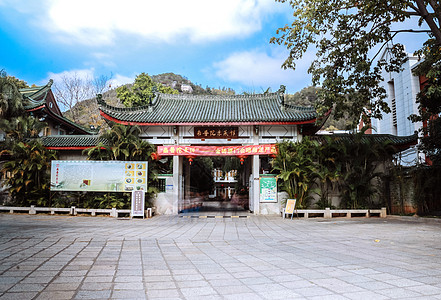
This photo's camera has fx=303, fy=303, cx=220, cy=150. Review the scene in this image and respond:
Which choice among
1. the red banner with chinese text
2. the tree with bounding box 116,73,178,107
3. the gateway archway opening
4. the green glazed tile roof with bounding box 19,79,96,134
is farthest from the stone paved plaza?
the tree with bounding box 116,73,178,107

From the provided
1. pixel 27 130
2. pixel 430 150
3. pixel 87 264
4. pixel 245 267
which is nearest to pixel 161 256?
pixel 87 264

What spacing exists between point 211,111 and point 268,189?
5281 millimetres

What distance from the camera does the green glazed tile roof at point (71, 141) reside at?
1518cm

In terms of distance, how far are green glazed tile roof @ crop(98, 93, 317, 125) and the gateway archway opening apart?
230cm

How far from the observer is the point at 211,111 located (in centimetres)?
1664

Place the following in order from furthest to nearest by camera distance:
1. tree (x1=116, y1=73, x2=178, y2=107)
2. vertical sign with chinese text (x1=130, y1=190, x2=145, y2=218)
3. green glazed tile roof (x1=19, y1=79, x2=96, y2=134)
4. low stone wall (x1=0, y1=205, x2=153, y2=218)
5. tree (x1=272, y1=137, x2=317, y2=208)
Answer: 1. tree (x1=116, y1=73, x2=178, y2=107)
2. green glazed tile roof (x1=19, y1=79, x2=96, y2=134)
3. tree (x1=272, y1=137, x2=317, y2=208)
4. low stone wall (x1=0, y1=205, x2=153, y2=218)
5. vertical sign with chinese text (x1=130, y1=190, x2=145, y2=218)

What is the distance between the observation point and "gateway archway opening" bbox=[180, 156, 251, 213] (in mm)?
18453

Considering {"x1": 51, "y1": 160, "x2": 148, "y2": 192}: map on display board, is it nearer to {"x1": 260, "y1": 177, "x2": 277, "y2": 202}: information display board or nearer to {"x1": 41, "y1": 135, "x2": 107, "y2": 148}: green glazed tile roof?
{"x1": 41, "y1": 135, "x2": 107, "y2": 148}: green glazed tile roof

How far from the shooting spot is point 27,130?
50.0ft

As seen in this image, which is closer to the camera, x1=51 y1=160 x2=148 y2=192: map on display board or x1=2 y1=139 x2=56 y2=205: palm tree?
x1=51 y1=160 x2=148 y2=192: map on display board

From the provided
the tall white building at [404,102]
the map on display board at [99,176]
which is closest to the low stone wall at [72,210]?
the map on display board at [99,176]

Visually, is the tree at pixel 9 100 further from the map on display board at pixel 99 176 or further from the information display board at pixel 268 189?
the information display board at pixel 268 189

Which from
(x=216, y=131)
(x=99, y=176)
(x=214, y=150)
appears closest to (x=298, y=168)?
(x=214, y=150)

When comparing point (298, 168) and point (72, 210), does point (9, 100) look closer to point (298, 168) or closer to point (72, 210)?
point (72, 210)
